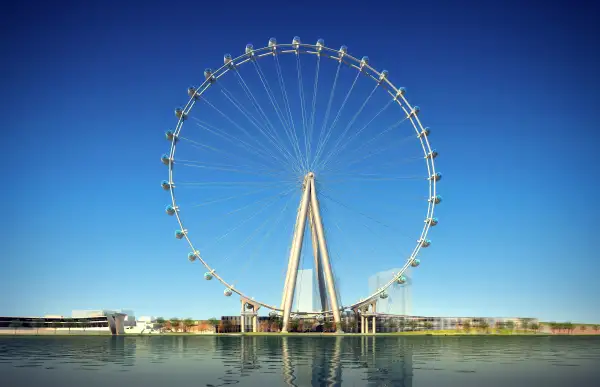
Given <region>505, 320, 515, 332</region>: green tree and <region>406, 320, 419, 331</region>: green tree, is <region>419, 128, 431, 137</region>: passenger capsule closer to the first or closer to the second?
<region>406, 320, 419, 331</region>: green tree

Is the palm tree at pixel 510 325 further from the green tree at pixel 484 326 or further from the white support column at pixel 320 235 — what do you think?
the white support column at pixel 320 235

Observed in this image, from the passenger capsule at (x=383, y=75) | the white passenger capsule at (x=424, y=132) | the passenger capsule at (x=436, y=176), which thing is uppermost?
the passenger capsule at (x=383, y=75)

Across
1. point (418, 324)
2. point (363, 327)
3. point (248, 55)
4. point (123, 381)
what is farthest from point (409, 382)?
point (418, 324)

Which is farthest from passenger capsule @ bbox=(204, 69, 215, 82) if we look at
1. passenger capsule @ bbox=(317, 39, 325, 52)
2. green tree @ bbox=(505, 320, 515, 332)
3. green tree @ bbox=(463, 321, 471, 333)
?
green tree @ bbox=(505, 320, 515, 332)

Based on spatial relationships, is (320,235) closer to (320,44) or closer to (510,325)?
(320,44)

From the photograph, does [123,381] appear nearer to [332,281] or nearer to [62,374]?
[62,374]

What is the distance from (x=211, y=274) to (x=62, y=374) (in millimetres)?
48311

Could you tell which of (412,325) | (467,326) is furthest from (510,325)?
(412,325)

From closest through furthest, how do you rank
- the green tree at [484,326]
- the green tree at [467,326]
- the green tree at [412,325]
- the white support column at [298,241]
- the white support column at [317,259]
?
the white support column at [298,241]
the white support column at [317,259]
the green tree at [412,325]
the green tree at [484,326]
the green tree at [467,326]

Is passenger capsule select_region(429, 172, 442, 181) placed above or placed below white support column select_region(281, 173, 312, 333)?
above

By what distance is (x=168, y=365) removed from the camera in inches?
1211

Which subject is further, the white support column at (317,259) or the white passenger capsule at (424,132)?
the white support column at (317,259)

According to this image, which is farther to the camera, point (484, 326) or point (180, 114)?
point (484, 326)

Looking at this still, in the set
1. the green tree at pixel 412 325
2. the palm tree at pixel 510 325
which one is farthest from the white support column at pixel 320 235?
the palm tree at pixel 510 325
